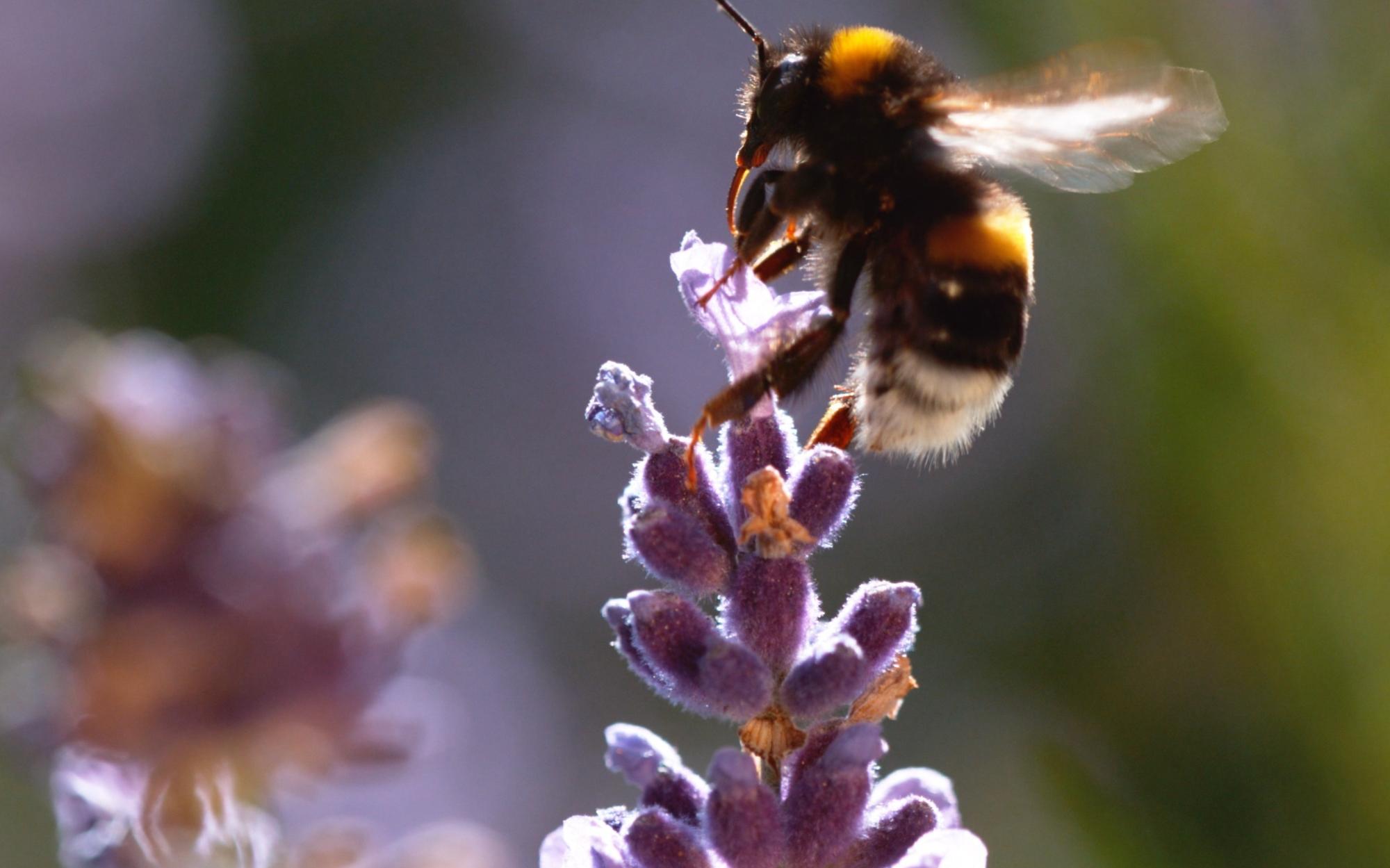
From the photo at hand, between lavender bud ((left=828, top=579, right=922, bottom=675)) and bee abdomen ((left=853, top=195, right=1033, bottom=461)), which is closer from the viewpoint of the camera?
lavender bud ((left=828, top=579, right=922, bottom=675))

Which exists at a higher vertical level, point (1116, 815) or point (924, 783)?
point (1116, 815)

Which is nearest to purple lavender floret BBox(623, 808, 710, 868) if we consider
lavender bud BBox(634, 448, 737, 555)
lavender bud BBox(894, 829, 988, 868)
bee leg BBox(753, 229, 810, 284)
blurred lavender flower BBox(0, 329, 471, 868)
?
lavender bud BBox(894, 829, 988, 868)

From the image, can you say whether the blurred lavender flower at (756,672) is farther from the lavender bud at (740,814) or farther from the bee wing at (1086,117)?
the bee wing at (1086,117)

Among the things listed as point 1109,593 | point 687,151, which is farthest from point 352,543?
point 687,151

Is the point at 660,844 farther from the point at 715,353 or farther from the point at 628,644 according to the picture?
the point at 715,353

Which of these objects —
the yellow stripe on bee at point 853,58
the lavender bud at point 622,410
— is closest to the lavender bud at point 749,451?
the lavender bud at point 622,410

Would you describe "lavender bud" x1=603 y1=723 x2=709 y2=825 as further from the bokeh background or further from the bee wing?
the bee wing

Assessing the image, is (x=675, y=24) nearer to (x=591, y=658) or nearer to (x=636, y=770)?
(x=591, y=658)

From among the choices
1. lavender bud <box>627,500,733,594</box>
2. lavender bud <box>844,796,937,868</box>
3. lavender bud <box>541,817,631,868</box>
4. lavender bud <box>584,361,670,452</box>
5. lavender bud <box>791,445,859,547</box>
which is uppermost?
lavender bud <box>584,361,670,452</box>
